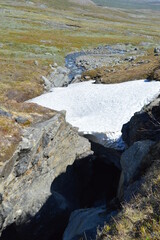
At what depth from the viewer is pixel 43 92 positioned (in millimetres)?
45281

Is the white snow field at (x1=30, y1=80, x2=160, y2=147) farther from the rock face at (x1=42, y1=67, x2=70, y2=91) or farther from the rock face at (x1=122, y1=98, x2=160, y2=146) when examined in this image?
the rock face at (x1=42, y1=67, x2=70, y2=91)

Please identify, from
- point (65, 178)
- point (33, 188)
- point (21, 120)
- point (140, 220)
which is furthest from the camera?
point (65, 178)

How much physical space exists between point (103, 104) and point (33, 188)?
18.7 m

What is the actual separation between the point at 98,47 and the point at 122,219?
303 ft

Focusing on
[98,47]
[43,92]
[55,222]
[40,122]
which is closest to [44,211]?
[55,222]

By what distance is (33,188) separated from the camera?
1884 cm

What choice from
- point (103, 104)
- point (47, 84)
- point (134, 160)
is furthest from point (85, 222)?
point (47, 84)

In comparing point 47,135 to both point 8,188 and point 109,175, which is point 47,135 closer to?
point 8,188

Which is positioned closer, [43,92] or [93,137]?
[93,137]

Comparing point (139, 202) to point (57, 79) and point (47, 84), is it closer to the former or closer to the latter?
point (47, 84)

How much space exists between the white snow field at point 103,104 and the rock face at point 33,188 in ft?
24.2

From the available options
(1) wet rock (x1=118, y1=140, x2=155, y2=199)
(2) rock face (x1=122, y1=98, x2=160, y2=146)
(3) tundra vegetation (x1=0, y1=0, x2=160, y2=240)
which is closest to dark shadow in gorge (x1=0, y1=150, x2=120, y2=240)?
(2) rock face (x1=122, y1=98, x2=160, y2=146)

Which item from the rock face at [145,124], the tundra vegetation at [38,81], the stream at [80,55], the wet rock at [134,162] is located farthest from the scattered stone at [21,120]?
the stream at [80,55]

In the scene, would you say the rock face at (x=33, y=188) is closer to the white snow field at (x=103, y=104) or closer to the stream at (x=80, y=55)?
the white snow field at (x=103, y=104)
